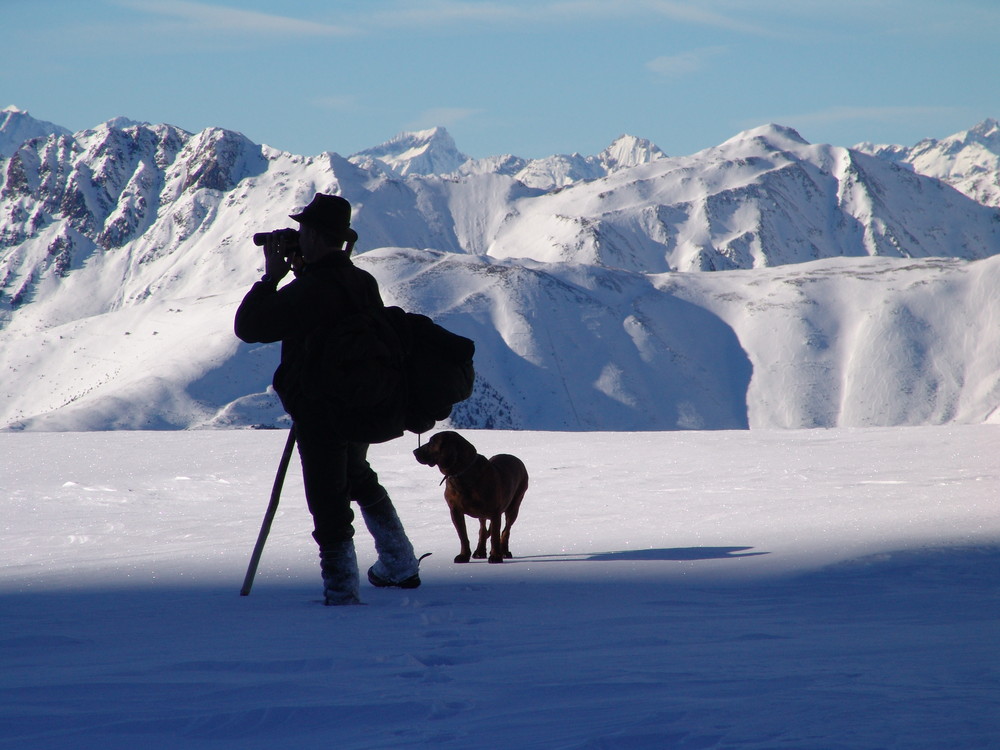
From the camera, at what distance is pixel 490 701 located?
274 centimetres

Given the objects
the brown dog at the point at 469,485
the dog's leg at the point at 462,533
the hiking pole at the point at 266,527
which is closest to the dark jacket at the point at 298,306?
the hiking pole at the point at 266,527

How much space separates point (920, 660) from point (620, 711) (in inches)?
43.6

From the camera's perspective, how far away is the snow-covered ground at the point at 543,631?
2.52 m

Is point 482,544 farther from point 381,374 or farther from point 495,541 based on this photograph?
point 381,374

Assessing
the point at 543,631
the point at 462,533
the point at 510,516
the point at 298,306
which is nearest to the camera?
the point at 543,631

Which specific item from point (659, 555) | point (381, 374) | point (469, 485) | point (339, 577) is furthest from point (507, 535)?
point (381, 374)

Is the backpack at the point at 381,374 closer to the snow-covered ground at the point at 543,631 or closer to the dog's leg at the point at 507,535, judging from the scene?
the snow-covered ground at the point at 543,631

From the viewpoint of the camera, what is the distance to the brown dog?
6.17m

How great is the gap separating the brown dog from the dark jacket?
5.35 ft

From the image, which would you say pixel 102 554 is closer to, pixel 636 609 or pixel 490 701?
pixel 636 609

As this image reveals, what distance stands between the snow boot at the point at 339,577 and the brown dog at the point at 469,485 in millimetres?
1526

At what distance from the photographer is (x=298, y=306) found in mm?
4434

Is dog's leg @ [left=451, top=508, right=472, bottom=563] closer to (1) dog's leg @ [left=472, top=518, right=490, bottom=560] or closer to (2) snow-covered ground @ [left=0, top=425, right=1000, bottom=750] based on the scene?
(1) dog's leg @ [left=472, top=518, right=490, bottom=560]

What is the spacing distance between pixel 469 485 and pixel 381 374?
1.99m
